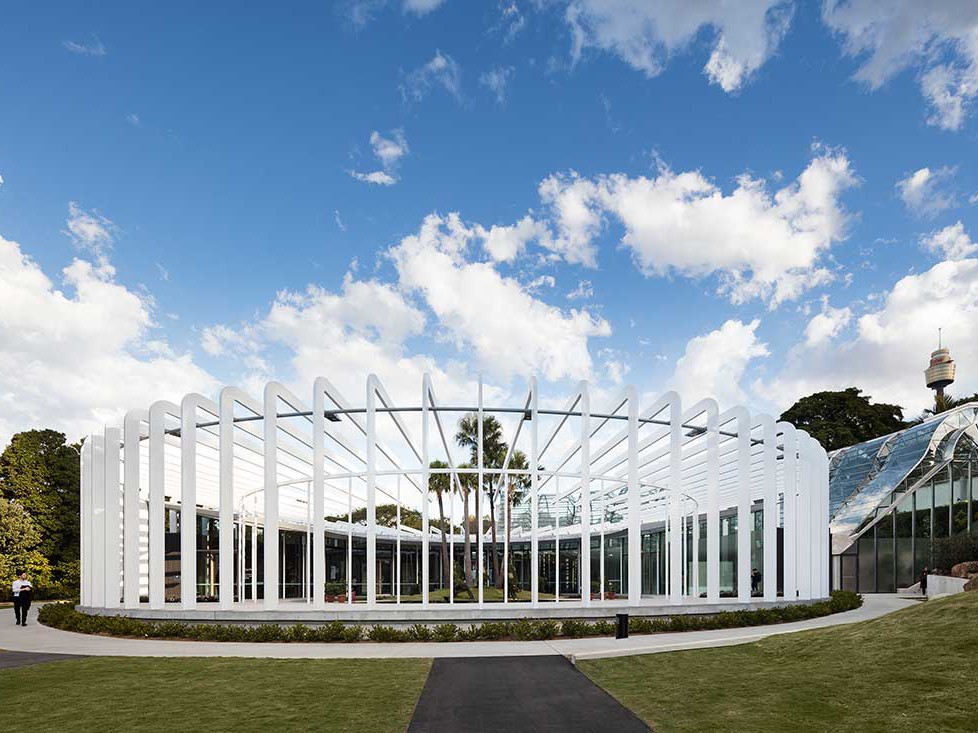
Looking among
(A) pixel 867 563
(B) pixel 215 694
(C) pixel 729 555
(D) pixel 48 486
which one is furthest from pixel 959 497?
(D) pixel 48 486

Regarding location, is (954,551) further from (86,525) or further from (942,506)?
(86,525)

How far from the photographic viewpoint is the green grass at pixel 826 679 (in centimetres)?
951

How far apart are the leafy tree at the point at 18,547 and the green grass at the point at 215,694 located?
80.6 feet

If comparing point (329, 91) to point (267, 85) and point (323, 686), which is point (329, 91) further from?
point (323, 686)

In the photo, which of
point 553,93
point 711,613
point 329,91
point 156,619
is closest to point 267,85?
point 329,91

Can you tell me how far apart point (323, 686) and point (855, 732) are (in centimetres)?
791

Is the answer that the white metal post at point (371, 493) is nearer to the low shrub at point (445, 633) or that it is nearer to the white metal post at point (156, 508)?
the low shrub at point (445, 633)

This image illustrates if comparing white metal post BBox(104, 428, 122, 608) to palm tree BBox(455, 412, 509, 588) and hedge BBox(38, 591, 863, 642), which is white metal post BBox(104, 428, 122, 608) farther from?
palm tree BBox(455, 412, 509, 588)

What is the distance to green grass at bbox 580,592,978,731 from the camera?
9508 millimetres

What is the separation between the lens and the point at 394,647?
1731 centimetres

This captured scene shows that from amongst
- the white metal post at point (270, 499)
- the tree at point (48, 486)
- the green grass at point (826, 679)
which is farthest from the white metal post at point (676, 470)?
the tree at point (48, 486)

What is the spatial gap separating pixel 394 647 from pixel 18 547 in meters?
27.3

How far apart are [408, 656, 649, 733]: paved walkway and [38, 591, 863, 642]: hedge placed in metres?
3.79

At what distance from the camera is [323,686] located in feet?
40.5
